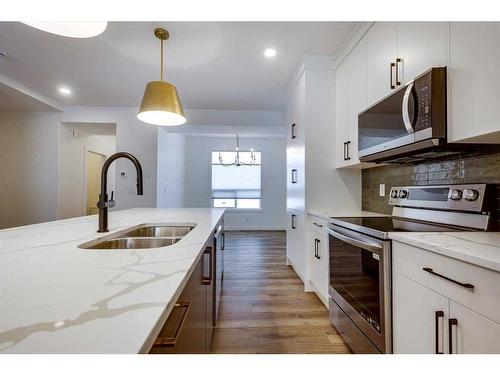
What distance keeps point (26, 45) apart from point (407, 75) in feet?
11.5

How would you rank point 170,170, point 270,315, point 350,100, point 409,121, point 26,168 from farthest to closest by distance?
point 170,170, point 26,168, point 350,100, point 270,315, point 409,121

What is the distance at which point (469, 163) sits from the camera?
55.4 inches

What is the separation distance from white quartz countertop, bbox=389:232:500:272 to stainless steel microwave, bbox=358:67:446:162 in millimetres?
480

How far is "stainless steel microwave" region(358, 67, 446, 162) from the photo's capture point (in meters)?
1.25

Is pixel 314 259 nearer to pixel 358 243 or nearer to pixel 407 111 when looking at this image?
pixel 358 243

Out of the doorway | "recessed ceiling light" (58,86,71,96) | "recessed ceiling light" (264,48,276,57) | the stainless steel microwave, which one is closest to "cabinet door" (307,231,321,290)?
the stainless steel microwave

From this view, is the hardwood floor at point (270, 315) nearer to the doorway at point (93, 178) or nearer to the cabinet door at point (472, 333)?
the cabinet door at point (472, 333)

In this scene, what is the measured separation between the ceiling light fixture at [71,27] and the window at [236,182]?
567cm

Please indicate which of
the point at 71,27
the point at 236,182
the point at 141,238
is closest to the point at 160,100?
the point at 71,27

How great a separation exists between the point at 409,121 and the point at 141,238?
Result: 5.42ft

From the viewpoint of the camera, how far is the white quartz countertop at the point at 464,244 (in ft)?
2.54

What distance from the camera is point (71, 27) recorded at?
1071 mm

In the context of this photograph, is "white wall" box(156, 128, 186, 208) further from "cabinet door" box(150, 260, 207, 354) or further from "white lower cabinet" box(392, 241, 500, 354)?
"white lower cabinet" box(392, 241, 500, 354)
